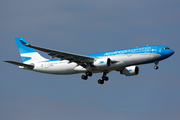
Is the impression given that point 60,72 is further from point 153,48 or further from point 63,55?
point 153,48

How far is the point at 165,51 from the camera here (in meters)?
49.5

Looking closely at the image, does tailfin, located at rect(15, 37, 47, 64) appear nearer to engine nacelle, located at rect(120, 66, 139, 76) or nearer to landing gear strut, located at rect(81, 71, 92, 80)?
landing gear strut, located at rect(81, 71, 92, 80)

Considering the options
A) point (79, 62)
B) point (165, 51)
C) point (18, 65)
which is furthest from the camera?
point (18, 65)

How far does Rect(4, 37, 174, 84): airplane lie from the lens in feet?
163

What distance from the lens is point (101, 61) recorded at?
166 feet

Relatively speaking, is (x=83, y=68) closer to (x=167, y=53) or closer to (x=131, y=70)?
(x=131, y=70)

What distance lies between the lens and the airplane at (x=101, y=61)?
49688 millimetres

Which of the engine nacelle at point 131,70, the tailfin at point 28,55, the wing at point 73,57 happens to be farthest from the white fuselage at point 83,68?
the engine nacelle at point 131,70

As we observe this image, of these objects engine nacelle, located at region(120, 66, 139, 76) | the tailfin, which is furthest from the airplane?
the tailfin

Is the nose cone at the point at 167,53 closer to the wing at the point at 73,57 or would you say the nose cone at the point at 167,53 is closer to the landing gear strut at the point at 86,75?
the wing at the point at 73,57

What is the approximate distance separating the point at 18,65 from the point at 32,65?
282cm

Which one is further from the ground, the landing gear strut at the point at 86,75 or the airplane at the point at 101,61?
the airplane at the point at 101,61

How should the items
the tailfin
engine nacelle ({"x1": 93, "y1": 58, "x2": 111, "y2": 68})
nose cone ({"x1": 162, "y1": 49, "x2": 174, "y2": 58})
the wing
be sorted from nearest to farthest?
nose cone ({"x1": 162, "y1": 49, "x2": 174, "y2": 58}), the wing, engine nacelle ({"x1": 93, "y1": 58, "x2": 111, "y2": 68}), the tailfin

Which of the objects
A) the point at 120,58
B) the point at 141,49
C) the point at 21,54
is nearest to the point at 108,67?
the point at 120,58
